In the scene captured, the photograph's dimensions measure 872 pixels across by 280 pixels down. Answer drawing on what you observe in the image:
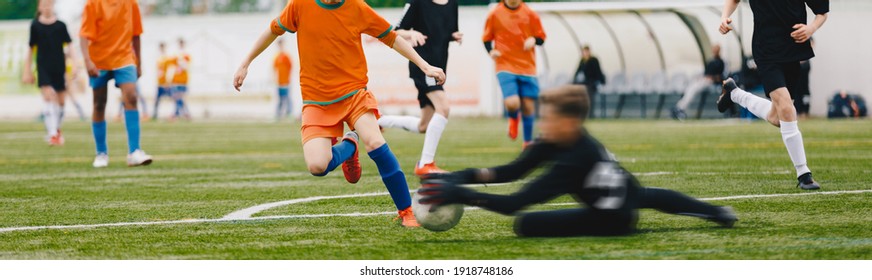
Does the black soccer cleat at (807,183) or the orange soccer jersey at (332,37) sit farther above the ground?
the orange soccer jersey at (332,37)

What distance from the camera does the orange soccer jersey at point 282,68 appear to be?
104 ft

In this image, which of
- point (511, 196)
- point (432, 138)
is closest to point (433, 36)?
point (432, 138)

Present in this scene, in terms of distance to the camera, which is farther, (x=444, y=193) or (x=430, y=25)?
(x=430, y=25)

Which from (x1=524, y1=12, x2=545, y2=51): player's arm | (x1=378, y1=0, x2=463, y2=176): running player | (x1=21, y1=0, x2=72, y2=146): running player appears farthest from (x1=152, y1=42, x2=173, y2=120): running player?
(x1=378, y1=0, x2=463, y2=176): running player

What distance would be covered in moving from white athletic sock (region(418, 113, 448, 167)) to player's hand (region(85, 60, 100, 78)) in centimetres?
341

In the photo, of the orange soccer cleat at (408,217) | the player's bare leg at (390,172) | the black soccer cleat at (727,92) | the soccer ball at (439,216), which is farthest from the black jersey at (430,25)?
the soccer ball at (439,216)

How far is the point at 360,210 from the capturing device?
723cm

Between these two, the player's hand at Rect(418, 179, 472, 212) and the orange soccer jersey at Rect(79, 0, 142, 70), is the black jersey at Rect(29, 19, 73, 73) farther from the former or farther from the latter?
the player's hand at Rect(418, 179, 472, 212)

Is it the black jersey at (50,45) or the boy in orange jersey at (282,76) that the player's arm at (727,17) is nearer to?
the black jersey at (50,45)

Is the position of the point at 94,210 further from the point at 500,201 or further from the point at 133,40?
the point at 133,40

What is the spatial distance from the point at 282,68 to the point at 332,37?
25101 mm

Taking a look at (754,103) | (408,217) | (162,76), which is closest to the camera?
(408,217)

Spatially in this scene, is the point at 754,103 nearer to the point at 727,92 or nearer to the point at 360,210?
the point at 727,92

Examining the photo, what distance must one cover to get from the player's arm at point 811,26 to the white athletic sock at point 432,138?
3302 mm
